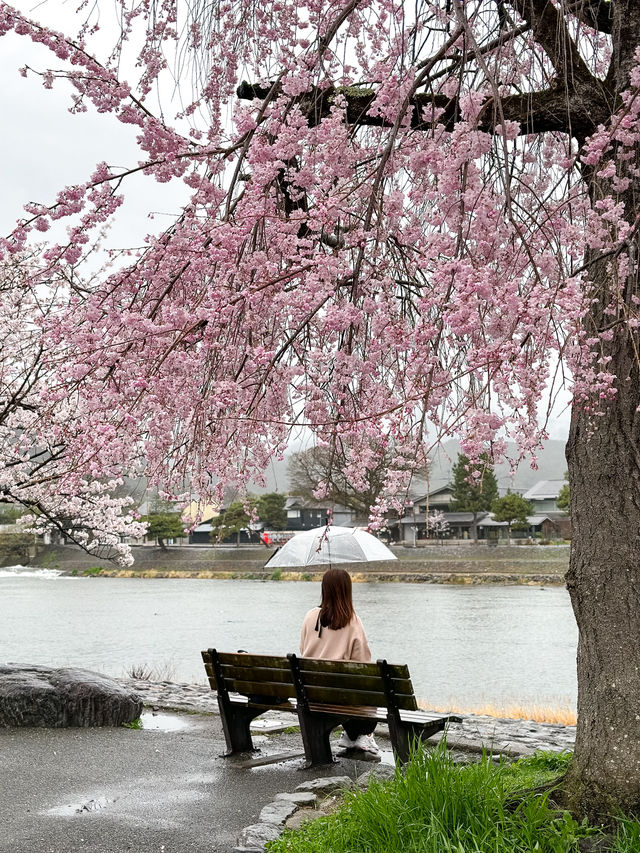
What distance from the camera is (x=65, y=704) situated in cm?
654

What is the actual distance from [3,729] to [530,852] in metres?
4.83

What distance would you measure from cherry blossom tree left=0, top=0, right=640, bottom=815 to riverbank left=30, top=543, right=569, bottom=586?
3445 centimetres

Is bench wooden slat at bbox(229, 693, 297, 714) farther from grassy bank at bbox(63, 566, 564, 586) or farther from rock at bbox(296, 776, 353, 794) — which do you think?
grassy bank at bbox(63, 566, 564, 586)

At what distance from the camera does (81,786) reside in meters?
4.76

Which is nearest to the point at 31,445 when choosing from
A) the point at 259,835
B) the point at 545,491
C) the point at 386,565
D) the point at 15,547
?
the point at 259,835

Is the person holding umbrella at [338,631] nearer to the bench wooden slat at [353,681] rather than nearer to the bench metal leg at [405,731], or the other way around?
the bench wooden slat at [353,681]

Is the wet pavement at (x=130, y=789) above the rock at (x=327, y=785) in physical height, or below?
below

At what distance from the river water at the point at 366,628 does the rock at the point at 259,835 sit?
793 cm

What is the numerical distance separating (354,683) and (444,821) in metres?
1.71

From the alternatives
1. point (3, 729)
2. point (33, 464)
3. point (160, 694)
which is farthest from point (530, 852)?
point (33, 464)

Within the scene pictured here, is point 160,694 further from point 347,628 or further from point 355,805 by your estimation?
point 355,805

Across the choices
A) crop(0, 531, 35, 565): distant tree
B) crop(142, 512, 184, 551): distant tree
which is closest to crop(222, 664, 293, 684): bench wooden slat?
crop(142, 512, 184, 551): distant tree

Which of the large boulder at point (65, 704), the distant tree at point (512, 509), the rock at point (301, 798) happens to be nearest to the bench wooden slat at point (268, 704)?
the rock at point (301, 798)

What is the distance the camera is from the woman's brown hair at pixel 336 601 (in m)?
5.39
